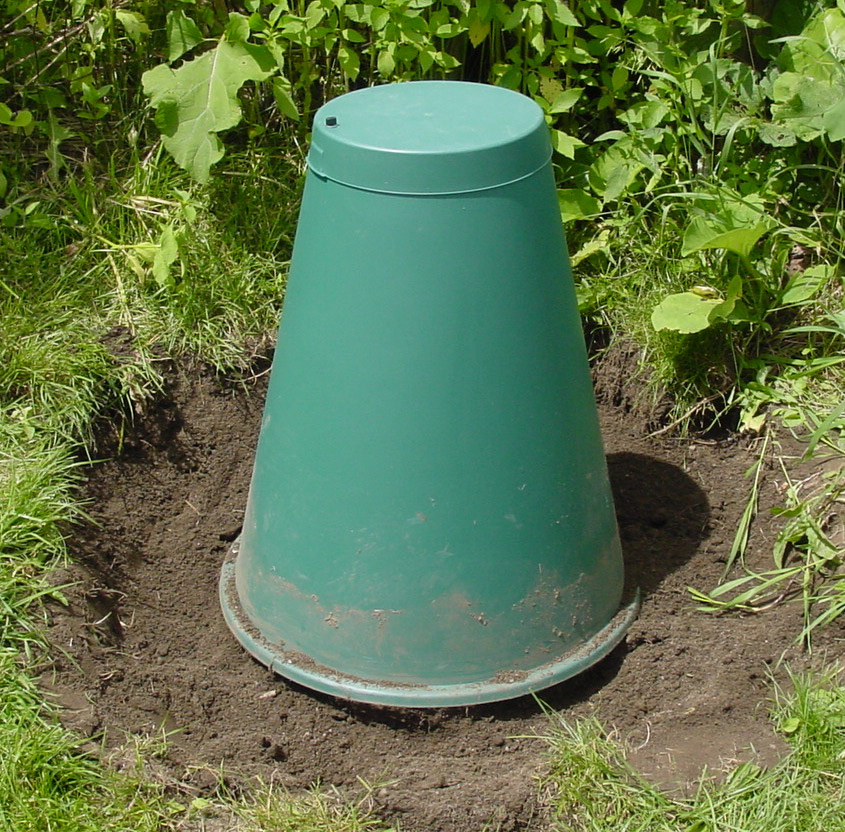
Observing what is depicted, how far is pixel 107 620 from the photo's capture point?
8.36ft

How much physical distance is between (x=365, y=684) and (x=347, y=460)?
0.49 m

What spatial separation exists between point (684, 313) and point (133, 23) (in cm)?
166

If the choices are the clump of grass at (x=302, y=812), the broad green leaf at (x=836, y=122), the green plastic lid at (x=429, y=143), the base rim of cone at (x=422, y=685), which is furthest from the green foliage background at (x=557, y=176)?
the green plastic lid at (x=429, y=143)

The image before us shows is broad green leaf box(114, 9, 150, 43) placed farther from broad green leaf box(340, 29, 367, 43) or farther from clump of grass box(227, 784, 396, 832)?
clump of grass box(227, 784, 396, 832)

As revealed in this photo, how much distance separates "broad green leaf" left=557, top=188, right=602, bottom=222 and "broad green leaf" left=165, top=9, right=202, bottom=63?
1063 millimetres

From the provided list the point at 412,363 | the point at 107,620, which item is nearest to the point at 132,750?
the point at 107,620

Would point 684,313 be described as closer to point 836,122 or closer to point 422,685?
point 836,122

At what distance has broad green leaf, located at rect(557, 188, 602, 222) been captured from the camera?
3184 millimetres

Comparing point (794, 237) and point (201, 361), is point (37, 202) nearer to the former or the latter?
point (201, 361)

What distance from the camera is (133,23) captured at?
10.3ft

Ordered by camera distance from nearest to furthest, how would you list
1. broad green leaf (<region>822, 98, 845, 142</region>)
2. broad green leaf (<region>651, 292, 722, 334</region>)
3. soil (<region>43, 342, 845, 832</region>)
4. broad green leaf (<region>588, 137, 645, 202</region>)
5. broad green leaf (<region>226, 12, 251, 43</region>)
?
soil (<region>43, 342, 845, 832</region>) < broad green leaf (<region>822, 98, 845, 142</region>) < broad green leaf (<region>651, 292, 722, 334</region>) < broad green leaf (<region>226, 12, 251, 43</region>) < broad green leaf (<region>588, 137, 645, 202</region>)

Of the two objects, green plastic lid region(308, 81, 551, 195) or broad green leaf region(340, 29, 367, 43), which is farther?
broad green leaf region(340, 29, 367, 43)

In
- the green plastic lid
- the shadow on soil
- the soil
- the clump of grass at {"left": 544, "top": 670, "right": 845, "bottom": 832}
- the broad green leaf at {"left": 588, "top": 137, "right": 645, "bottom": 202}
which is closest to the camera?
the green plastic lid

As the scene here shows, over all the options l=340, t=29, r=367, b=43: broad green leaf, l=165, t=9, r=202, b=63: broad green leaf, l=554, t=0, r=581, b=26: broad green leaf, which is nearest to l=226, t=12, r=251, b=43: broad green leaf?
l=165, t=9, r=202, b=63: broad green leaf
